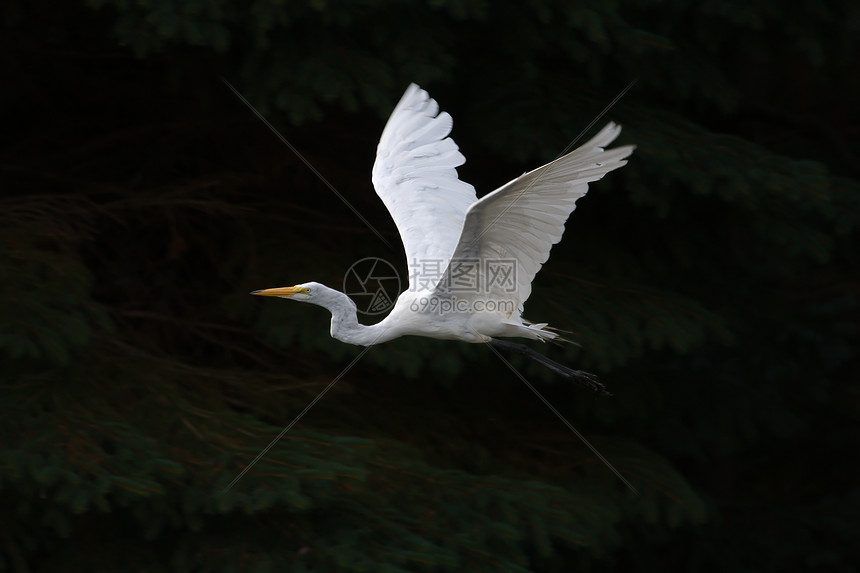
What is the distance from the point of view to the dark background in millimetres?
4285

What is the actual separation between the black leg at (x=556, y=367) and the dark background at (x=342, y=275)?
0.30 metres

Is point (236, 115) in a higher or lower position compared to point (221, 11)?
lower

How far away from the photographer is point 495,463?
5336mm

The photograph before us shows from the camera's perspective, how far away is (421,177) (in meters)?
4.82

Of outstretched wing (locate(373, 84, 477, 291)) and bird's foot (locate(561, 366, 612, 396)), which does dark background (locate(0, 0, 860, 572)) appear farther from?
bird's foot (locate(561, 366, 612, 396))

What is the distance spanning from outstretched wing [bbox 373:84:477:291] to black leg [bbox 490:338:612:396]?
1.73ft

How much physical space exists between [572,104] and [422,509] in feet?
7.33

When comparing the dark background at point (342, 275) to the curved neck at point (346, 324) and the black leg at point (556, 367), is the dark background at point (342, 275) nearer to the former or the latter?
the black leg at point (556, 367)

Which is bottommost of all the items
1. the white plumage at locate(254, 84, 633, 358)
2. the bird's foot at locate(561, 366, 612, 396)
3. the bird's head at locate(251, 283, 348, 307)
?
the bird's foot at locate(561, 366, 612, 396)

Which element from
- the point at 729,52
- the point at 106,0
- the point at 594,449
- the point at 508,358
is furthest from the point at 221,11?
Answer: the point at 729,52

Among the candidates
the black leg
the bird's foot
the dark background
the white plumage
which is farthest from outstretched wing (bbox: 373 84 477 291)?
the bird's foot

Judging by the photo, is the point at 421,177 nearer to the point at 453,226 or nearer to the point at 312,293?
the point at 453,226

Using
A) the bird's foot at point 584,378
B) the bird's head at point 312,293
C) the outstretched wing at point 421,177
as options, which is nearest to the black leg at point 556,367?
the bird's foot at point 584,378

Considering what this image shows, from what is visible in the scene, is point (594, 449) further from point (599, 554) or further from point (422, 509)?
point (422, 509)
